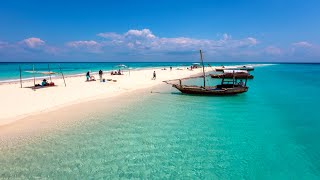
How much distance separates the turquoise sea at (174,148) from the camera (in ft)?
33.2

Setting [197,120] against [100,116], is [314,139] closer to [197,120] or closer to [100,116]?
[197,120]

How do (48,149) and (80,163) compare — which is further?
(48,149)

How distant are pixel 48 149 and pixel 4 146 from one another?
215 centimetres

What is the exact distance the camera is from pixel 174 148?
41.0ft

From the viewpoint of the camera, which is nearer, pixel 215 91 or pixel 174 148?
pixel 174 148

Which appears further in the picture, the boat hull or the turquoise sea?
the boat hull

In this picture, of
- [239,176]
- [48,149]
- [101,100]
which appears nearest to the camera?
[239,176]

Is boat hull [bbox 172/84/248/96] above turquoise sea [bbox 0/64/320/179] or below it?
above

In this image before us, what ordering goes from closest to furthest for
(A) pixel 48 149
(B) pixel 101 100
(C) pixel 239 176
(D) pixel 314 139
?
(C) pixel 239 176, (A) pixel 48 149, (D) pixel 314 139, (B) pixel 101 100

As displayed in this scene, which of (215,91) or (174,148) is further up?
(215,91)

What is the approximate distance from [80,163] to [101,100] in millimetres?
14803

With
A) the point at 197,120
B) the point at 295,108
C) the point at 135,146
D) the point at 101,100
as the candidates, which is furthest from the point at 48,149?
the point at 295,108

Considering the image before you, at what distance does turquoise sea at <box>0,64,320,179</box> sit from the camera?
10.1 m

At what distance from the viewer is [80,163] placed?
10789 mm
